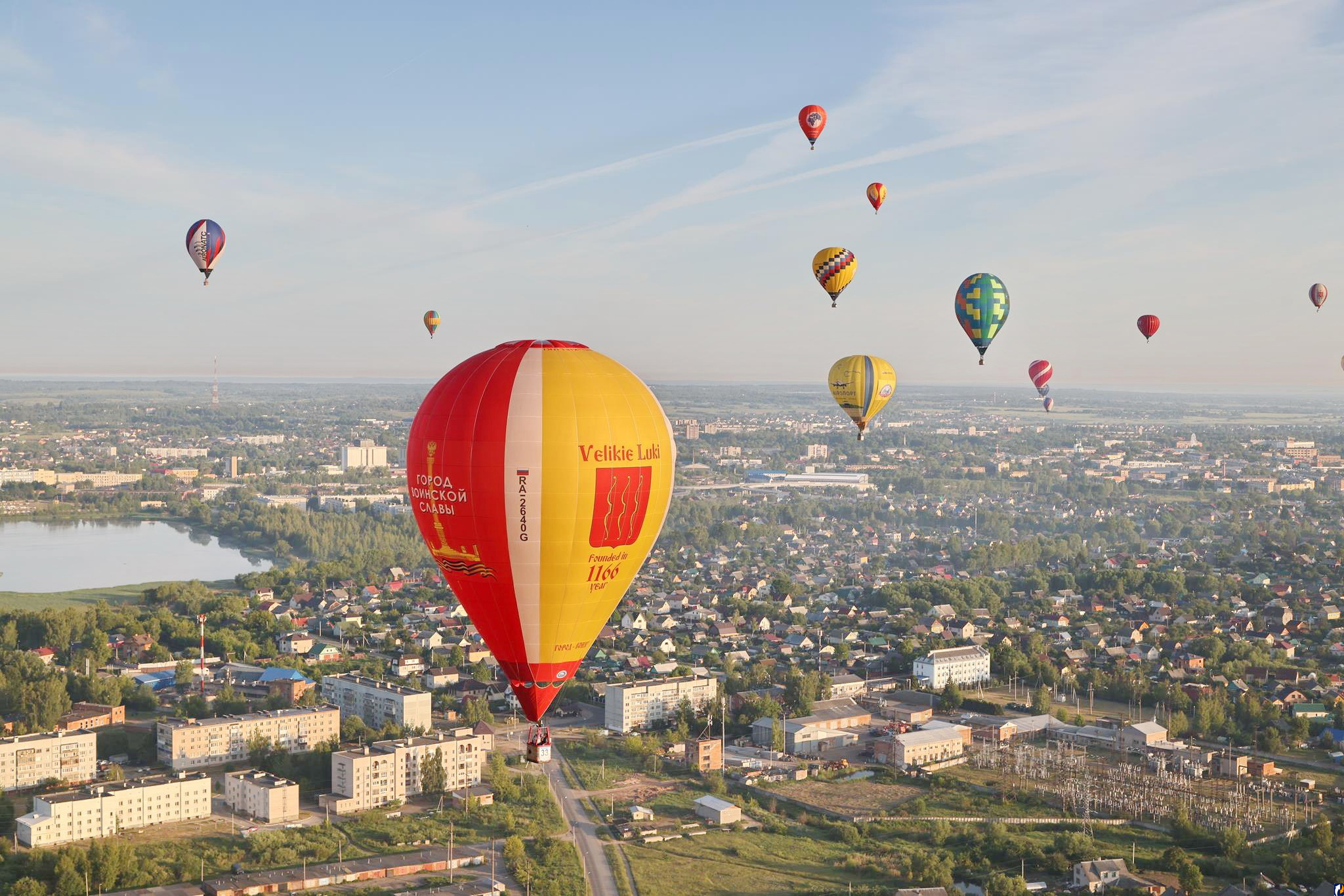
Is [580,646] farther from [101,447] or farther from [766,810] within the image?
[101,447]

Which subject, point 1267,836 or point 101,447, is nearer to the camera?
point 1267,836

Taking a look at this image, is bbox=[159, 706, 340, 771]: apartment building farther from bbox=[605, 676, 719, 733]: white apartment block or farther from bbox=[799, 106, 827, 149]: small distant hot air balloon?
bbox=[799, 106, 827, 149]: small distant hot air balloon

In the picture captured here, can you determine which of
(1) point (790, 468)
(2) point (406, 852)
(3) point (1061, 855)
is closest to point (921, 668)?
(3) point (1061, 855)

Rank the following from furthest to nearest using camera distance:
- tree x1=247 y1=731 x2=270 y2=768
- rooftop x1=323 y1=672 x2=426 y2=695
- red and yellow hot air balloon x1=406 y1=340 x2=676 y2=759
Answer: rooftop x1=323 y1=672 x2=426 y2=695
tree x1=247 y1=731 x2=270 y2=768
red and yellow hot air balloon x1=406 y1=340 x2=676 y2=759

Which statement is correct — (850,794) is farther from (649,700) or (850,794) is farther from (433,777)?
(433,777)

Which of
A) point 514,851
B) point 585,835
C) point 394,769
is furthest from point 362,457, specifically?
point 514,851

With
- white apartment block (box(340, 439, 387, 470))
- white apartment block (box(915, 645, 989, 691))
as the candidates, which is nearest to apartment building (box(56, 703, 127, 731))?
white apartment block (box(915, 645, 989, 691))

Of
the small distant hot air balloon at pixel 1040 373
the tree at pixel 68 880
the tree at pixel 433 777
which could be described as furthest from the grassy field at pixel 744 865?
the small distant hot air balloon at pixel 1040 373
